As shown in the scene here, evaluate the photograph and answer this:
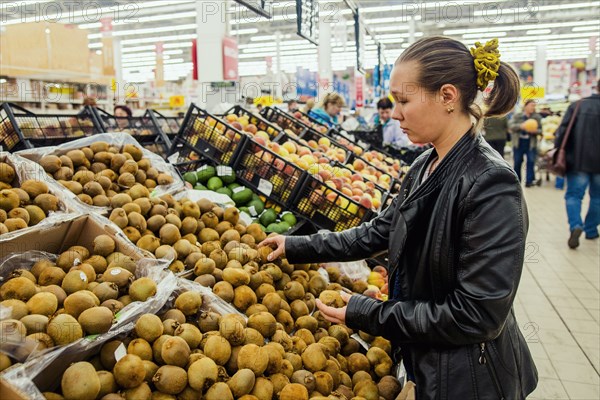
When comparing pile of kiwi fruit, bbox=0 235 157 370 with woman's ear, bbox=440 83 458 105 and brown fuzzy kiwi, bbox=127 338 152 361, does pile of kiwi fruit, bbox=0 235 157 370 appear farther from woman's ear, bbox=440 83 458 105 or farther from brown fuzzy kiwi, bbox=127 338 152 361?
woman's ear, bbox=440 83 458 105

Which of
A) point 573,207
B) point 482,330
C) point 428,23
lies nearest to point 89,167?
point 482,330

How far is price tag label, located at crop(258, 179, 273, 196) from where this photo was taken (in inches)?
134

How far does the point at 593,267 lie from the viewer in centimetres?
523

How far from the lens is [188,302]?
1855 millimetres

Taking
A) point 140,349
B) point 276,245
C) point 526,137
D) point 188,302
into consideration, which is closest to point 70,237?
point 188,302

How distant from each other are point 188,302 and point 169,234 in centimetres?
57

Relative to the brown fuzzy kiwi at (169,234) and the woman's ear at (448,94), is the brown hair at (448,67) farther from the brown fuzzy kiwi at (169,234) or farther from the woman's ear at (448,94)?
the brown fuzzy kiwi at (169,234)

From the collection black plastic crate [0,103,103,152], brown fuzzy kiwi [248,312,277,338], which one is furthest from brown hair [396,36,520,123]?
black plastic crate [0,103,103,152]

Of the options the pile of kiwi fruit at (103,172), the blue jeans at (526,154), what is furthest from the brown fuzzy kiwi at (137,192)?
the blue jeans at (526,154)

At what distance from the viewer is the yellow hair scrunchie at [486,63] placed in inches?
58.5

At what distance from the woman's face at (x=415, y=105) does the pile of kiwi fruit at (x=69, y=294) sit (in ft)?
3.63

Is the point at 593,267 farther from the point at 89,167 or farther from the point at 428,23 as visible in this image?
the point at 428,23

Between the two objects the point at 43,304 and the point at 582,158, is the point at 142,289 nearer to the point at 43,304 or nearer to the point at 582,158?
the point at 43,304

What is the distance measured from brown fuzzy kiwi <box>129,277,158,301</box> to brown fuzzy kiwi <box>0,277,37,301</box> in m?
0.32
